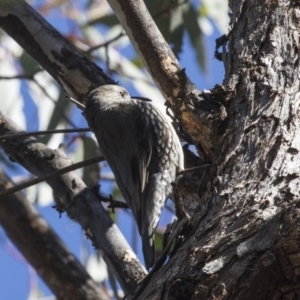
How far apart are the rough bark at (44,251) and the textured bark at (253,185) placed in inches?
41.0

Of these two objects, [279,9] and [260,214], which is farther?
[279,9]

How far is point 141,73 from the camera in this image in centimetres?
423

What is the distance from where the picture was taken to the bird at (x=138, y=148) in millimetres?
2561

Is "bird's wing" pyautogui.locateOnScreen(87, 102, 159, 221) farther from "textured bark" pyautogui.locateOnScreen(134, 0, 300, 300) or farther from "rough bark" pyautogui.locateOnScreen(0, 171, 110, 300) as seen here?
"textured bark" pyautogui.locateOnScreen(134, 0, 300, 300)

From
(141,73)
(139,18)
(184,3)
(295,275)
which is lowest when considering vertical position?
(295,275)

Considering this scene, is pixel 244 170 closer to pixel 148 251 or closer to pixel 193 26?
pixel 148 251

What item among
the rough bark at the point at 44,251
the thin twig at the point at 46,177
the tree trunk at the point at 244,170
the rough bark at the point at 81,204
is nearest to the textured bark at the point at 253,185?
the tree trunk at the point at 244,170

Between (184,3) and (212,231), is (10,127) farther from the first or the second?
(212,231)

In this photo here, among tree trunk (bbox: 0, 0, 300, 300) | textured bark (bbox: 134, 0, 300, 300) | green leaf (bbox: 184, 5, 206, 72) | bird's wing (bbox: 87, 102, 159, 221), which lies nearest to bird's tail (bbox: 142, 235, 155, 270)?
bird's wing (bbox: 87, 102, 159, 221)

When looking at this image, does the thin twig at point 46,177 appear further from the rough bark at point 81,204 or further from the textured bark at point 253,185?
the textured bark at point 253,185

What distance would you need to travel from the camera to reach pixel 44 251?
9.48ft

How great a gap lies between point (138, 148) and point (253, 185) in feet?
3.47

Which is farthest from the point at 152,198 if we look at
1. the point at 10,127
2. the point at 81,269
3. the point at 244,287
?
the point at 244,287

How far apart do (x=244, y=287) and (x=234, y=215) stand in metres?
0.21
